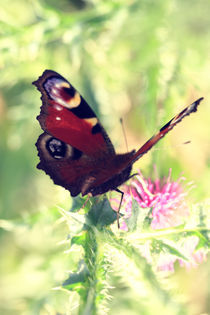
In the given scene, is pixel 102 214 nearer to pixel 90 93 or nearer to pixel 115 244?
pixel 115 244

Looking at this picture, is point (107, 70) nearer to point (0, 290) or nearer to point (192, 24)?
point (192, 24)

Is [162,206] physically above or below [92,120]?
below

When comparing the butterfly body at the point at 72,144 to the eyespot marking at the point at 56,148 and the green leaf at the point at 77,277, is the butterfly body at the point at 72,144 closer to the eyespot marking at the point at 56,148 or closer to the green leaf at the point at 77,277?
the eyespot marking at the point at 56,148

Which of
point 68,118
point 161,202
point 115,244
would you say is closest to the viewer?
point 115,244

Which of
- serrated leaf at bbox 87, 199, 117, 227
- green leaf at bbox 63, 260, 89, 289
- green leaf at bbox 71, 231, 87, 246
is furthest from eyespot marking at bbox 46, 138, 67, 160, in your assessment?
green leaf at bbox 63, 260, 89, 289

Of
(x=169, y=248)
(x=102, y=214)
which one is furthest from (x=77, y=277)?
(x=169, y=248)

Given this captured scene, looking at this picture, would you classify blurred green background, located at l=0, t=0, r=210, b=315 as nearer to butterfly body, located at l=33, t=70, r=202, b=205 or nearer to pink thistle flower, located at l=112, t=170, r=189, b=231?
pink thistle flower, located at l=112, t=170, r=189, b=231

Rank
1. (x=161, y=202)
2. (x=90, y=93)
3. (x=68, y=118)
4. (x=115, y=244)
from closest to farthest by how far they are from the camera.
→ 1. (x=115, y=244)
2. (x=68, y=118)
3. (x=161, y=202)
4. (x=90, y=93)

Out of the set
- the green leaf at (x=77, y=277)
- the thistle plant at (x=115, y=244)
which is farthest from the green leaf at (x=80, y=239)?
the green leaf at (x=77, y=277)

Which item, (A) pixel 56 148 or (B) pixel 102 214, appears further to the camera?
(A) pixel 56 148

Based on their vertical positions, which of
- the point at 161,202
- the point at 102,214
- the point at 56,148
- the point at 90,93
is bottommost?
the point at 102,214
